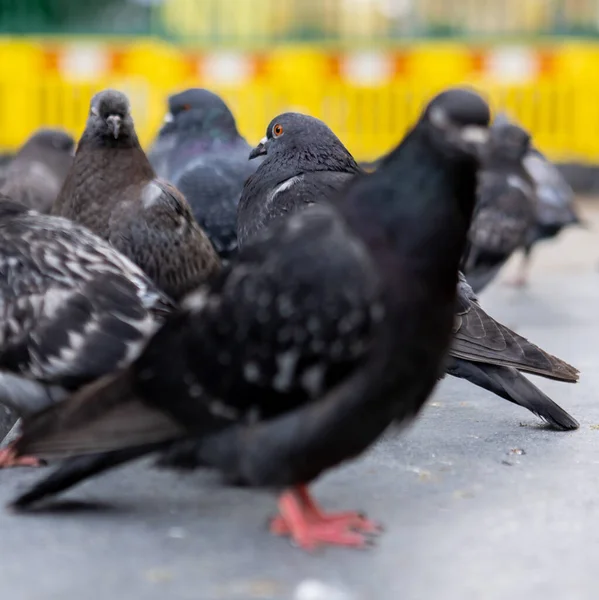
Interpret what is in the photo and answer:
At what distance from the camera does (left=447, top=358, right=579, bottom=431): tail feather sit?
357 centimetres

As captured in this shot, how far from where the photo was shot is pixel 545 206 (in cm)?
805

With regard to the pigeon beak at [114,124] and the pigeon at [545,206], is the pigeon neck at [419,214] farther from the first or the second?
the pigeon at [545,206]

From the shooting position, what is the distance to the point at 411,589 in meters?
2.43

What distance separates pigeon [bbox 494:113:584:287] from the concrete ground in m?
4.06

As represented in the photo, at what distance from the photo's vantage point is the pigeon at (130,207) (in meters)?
4.13

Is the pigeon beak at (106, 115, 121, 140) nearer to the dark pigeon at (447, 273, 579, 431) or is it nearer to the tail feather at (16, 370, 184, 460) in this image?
the dark pigeon at (447, 273, 579, 431)

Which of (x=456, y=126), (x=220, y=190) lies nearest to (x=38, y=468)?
(x=456, y=126)

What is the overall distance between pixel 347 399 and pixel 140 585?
605mm

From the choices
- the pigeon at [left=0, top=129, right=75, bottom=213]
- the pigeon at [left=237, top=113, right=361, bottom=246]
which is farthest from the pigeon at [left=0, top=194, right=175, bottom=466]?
the pigeon at [left=0, top=129, right=75, bottom=213]

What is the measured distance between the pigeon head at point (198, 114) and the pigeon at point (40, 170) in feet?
2.12

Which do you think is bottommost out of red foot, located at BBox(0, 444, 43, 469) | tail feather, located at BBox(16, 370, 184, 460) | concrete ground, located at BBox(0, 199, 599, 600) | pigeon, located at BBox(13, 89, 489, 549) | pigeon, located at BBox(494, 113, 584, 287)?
pigeon, located at BBox(494, 113, 584, 287)

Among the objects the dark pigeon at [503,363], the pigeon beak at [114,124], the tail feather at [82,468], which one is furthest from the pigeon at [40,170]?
the tail feather at [82,468]

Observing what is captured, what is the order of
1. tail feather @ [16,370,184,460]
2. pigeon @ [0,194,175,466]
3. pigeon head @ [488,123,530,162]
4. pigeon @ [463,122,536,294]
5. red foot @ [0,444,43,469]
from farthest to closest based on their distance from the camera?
pigeon head @ [488,123,530,162]
pigeon @ [463,122,536,294]
red foot @ [0,444,43,469]
pigeon @ [0,194,175,466]
tail feather @ [16,370,184,460]

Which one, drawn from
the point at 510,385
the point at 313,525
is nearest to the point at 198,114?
the point at 510,385
